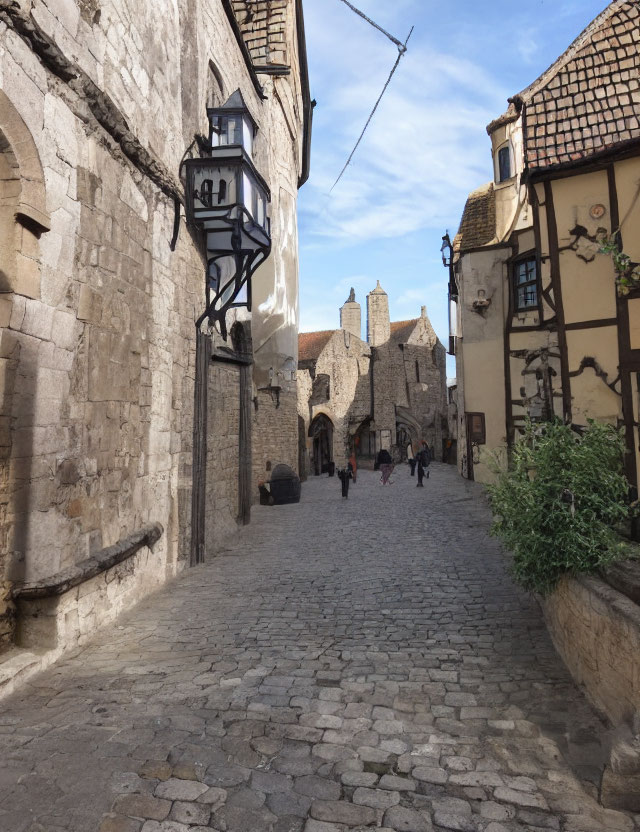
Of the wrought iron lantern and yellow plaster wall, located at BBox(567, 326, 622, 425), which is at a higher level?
the wrought iron lantern

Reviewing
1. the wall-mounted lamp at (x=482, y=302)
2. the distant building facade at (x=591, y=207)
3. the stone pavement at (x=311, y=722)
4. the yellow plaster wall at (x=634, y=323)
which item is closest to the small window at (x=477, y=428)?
the wall-mounted lamp at (x=482, y=302)

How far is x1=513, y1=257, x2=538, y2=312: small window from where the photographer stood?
1381 cm

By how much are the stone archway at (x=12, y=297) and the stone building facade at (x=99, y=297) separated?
12mm

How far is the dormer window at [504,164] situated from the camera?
15586 mm

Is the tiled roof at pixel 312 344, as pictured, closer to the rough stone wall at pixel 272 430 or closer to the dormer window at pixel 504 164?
the rough stone wall at pixel 272 430

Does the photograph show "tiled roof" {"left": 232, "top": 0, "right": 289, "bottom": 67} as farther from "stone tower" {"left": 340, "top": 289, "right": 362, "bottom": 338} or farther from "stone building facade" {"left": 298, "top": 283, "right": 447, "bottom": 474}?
"stone tower" {"left": 340, "top": 289, "right": 362, "bottom": 338}

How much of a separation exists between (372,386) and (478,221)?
18017 mm

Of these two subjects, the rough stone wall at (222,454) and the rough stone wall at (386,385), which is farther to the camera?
the rough stone wall at (386,385)

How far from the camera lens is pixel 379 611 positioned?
232 inches

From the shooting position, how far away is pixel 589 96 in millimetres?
7879

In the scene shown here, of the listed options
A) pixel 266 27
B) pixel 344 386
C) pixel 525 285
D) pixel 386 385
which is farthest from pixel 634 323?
pixel 386 385

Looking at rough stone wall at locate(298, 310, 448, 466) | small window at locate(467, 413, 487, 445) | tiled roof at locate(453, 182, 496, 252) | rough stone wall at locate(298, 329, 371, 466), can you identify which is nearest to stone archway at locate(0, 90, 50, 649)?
small window at locate(467, 413, 487, 445)

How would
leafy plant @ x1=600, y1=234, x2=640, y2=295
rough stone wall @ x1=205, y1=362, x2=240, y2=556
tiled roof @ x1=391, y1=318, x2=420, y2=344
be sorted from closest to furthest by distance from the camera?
leafy plant @ x1=600, y1=234, x2=640, y2=295 < rough stone wall @ x1=205, y1=362, x2=240, y2=556 < tiled roof @ x1=391, y1=318, x2=420, y2=344

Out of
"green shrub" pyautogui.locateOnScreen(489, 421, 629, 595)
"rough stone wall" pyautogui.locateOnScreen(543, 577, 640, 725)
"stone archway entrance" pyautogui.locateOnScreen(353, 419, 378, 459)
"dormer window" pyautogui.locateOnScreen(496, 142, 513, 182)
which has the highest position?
"dormer window" pyautogui.locateOnScreen(496, 142, 513, 182)
